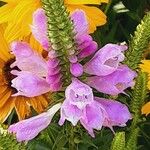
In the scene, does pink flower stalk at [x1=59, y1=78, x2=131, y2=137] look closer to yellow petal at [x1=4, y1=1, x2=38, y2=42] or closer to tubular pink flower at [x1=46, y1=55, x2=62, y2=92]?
tubular pink flower at [x1=46, y1=55, x2=62, y2=92]

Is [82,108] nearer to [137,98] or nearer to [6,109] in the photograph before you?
[137,98]

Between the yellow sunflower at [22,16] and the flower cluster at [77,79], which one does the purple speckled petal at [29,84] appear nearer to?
the flower cluster at [77,79]

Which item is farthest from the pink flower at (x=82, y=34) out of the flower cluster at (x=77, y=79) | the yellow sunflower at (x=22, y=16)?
the yellow sunflower at (x=22, y=16)

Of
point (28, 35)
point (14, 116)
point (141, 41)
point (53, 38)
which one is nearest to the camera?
point (53, 38)

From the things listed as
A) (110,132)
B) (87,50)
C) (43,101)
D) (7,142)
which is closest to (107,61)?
(87,50)

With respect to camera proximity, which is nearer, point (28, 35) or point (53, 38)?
point (53, 38)

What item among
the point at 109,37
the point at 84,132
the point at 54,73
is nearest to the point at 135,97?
the point at 84,132

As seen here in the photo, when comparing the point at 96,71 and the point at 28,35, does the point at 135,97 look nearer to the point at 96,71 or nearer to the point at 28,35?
the point at 96,71
